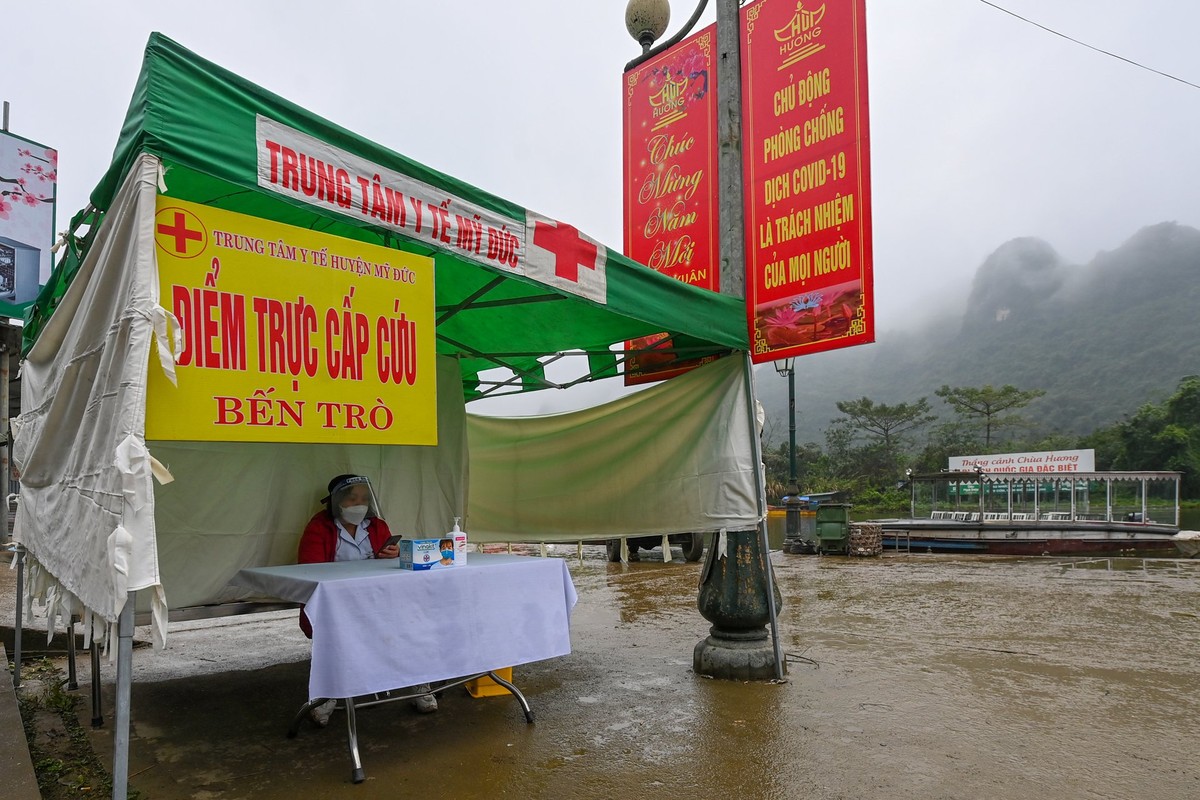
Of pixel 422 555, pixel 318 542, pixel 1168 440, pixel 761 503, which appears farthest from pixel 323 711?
pixel 1168 440

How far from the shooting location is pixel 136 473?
2.53 m

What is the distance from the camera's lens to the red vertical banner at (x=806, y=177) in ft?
16.6

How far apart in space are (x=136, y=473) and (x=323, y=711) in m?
2.29

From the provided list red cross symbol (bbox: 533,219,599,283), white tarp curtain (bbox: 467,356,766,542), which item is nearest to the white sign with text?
white tarp curtain (bbox: 467,356,766,542)

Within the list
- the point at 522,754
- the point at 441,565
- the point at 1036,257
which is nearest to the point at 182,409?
the point at 441,565

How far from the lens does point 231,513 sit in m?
5.33

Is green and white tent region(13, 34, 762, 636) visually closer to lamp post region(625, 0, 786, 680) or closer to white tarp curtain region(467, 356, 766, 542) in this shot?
white tarp curtain region(467, 356, 766, 542)

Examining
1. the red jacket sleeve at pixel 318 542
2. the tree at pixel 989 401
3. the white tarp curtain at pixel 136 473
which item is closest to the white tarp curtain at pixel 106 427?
the white tarp curtain at pixel 136 473

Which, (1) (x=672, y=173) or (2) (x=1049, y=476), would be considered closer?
(1) (x=672, y=173)

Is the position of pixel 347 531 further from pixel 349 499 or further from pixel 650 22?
pixel 650 22

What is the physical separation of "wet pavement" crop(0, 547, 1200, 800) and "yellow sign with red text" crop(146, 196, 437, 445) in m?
1.72

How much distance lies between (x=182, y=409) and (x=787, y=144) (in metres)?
4.39

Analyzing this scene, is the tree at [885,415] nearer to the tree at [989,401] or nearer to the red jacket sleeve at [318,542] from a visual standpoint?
the tree at [989,401]

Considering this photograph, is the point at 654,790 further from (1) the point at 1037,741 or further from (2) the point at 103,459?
(2) the point at 103,459
